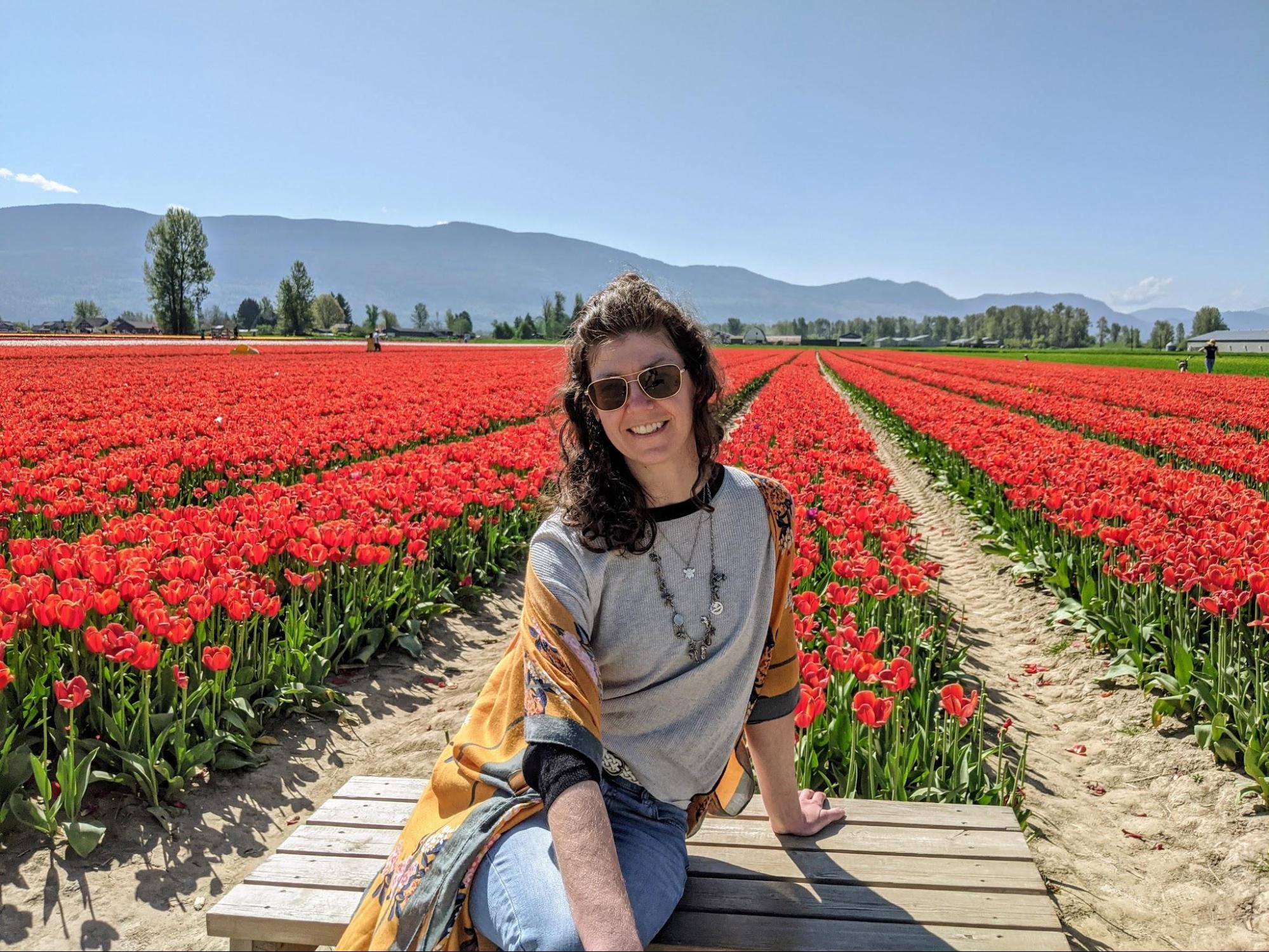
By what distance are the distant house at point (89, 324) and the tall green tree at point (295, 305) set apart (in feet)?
95.7

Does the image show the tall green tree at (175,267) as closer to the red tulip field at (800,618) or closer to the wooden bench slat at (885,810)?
the red tulip field at (800,618)

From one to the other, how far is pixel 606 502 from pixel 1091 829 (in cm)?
305

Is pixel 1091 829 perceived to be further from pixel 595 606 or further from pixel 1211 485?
pixel 1211 485

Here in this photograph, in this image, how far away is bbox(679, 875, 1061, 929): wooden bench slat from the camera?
211cm

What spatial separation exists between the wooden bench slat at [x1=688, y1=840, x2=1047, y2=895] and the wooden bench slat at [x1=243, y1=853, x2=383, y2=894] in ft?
2.89

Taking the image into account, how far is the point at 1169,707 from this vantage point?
4582 millimetres

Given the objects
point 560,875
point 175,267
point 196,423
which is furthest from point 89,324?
point 560,875

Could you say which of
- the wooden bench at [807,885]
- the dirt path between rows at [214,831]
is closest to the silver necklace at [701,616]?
the wooden bench at [807,885]

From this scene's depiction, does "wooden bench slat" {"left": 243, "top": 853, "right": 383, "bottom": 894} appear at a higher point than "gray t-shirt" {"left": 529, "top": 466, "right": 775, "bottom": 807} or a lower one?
lower

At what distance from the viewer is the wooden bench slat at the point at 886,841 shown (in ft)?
7.89

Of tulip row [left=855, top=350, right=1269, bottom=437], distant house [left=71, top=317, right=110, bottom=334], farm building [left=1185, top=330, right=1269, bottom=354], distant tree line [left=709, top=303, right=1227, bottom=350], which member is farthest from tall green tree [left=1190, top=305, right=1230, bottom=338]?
distant house [left=71, top=317, right=110, bottom=334]

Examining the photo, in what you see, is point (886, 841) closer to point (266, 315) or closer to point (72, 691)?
point (72, 691)

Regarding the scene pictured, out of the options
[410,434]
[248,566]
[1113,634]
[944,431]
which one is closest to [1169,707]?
[1113,634]

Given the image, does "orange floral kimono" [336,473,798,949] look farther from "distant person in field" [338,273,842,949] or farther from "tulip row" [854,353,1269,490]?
"tulip row" [854,353,1269,490]
